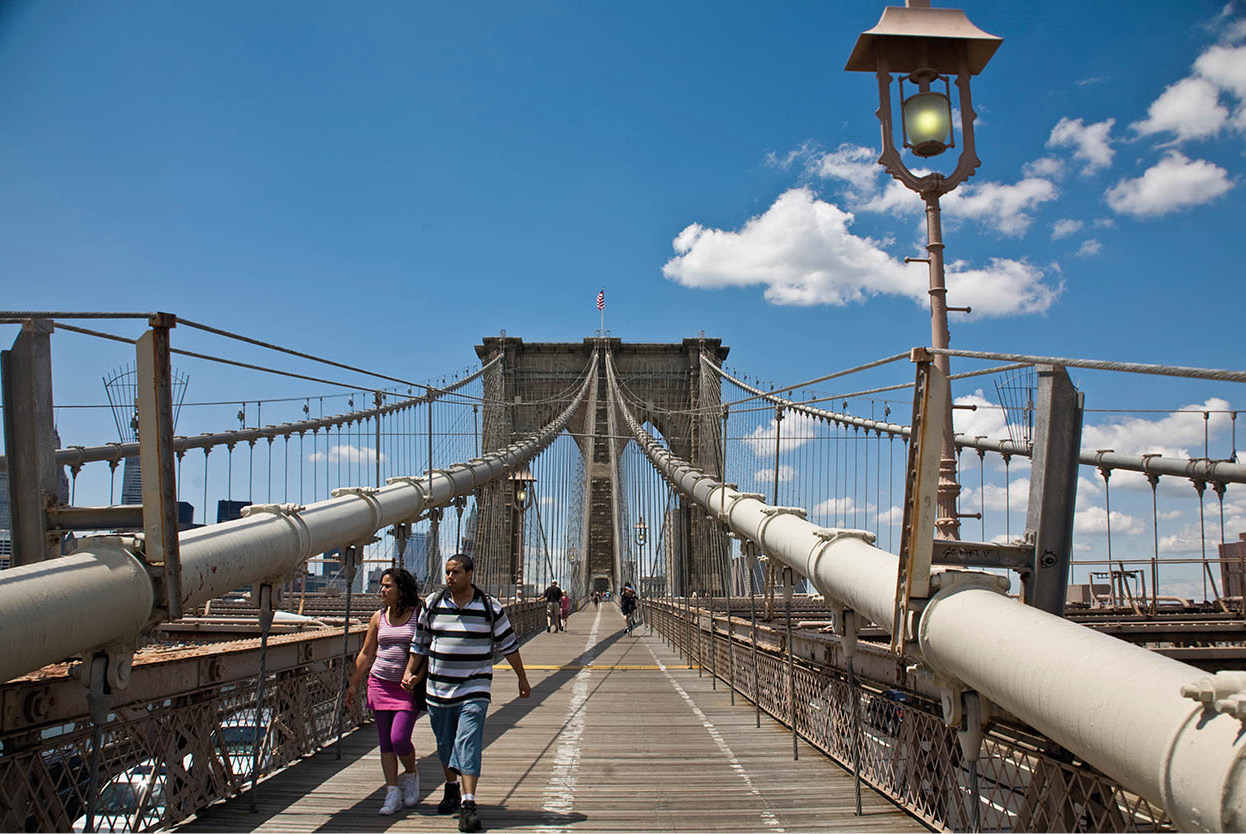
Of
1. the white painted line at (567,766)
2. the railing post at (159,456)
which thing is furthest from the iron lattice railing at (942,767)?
the railing post at (159,456)

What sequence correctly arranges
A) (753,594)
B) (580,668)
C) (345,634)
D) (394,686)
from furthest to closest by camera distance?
1. (580,668)
2. (753,594)
3. (345,634)
4. (394,686)

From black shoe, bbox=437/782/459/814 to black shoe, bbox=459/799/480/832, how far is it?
465 mm

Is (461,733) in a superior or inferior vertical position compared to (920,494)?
inferior

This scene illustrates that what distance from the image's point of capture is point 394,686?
16.3 feet

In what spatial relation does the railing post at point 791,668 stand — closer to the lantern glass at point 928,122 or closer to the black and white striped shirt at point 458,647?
the black and white striped shirt at point 458,647

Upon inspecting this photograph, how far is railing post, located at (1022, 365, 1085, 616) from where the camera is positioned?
12.0ft

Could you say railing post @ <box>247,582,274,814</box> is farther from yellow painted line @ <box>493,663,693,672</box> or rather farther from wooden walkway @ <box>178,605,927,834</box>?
yellow painted line @ <box>493,663,693,672</box>

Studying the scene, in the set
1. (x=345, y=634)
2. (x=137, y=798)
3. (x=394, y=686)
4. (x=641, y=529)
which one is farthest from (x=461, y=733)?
(x=641, y=529)

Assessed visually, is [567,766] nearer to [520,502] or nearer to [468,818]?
[468,818]

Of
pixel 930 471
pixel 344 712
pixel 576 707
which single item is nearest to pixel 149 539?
pixel 930 471

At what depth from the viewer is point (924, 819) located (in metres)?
4.33

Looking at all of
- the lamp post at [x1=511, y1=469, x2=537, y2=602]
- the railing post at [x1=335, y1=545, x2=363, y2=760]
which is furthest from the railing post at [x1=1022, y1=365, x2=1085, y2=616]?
the lamp post at [x1=511, y1=469, x2=537, y2=602]

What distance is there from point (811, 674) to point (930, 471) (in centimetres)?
326

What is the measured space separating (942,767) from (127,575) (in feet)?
11.4
